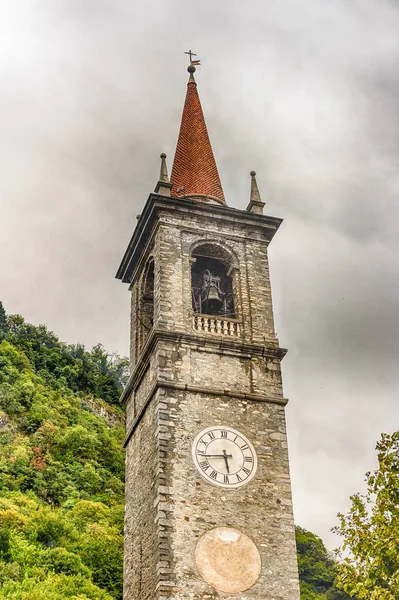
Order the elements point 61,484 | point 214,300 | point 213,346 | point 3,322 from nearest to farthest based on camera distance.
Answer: point 213,346
point 214,300
point 61,484
point 3,322

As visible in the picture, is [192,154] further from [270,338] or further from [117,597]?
[117,597]

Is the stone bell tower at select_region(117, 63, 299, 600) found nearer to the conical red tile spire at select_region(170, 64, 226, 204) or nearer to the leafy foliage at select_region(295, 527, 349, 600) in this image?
the conical red tile spire at select_region(170, 64, 226, 204)

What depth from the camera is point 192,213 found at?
68.3 ft

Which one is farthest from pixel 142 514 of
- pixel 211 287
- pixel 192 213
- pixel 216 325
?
pixel 192 213

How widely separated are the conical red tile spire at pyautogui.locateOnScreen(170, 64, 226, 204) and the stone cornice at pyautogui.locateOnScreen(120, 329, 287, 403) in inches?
190

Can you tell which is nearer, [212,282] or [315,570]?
[212,282]

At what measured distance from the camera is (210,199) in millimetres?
21984

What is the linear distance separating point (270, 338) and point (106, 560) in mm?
20336

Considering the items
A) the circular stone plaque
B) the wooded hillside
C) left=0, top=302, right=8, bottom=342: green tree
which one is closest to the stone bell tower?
the circular stone plaque

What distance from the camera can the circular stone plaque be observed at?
51.2 feet

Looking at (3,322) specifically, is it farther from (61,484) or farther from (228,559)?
(228,559)

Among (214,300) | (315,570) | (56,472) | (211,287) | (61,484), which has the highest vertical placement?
(56,472)

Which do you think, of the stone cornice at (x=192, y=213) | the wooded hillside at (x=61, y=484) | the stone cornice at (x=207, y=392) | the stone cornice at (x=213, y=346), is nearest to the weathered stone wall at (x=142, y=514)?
the stone cornice at (x=207, y=392)

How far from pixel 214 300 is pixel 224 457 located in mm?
4392
